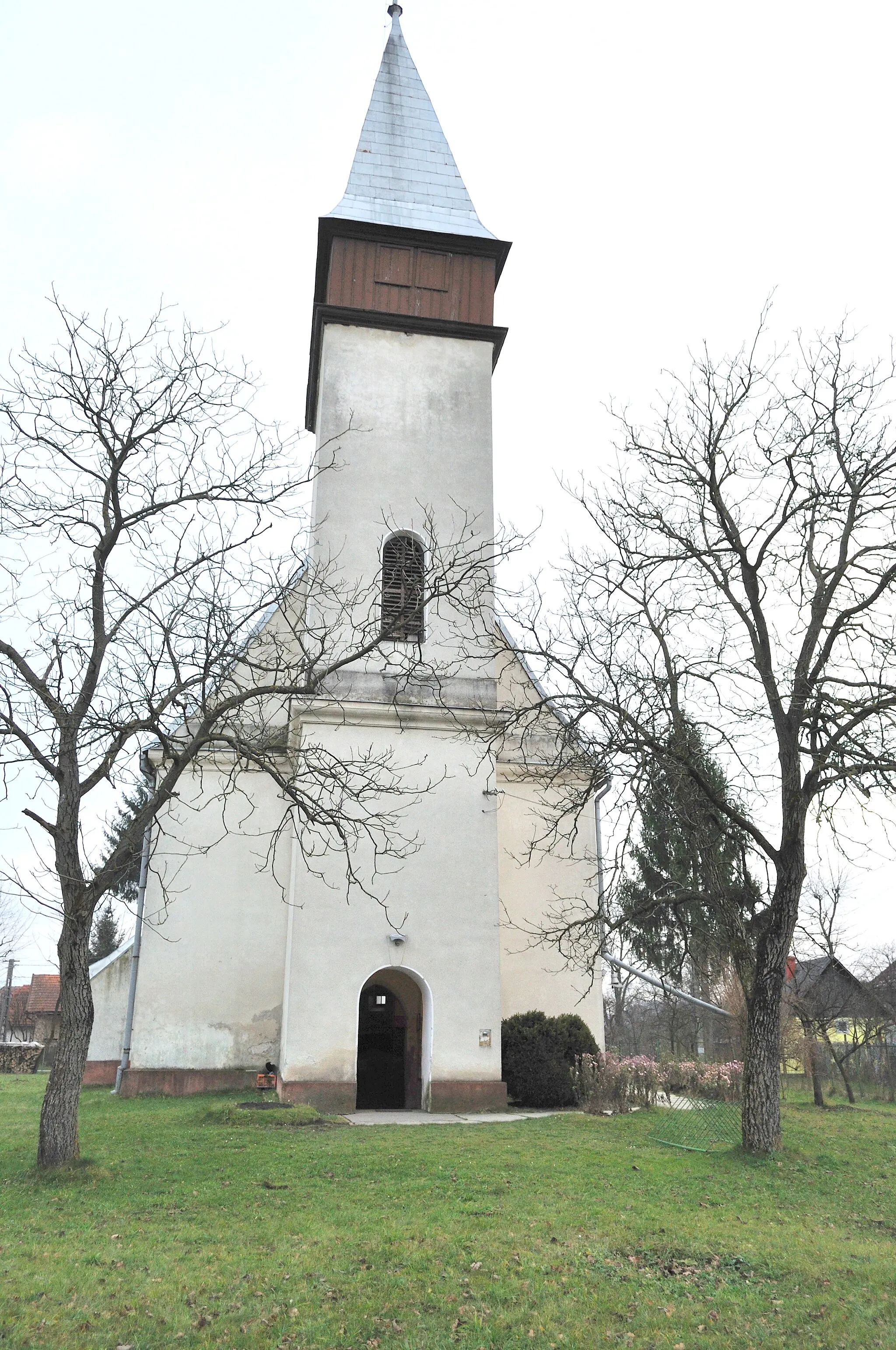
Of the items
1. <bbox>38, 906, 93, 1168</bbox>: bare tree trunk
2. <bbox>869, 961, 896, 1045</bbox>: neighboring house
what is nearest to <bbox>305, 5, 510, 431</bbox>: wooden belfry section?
<bbox>38, 906, 93, 1168</bbox>: bare tree trunk

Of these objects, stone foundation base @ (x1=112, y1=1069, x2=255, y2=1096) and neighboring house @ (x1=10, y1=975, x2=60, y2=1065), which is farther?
neighboring house @ (x1=10, y1=975, x2=60, y2=1065)

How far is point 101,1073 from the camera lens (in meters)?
19.3

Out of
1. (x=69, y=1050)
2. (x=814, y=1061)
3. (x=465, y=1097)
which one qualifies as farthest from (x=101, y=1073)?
(x=814, y=1061)

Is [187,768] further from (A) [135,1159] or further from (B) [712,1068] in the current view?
(B) [712,1068]

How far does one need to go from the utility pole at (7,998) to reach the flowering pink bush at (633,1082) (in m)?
39.4

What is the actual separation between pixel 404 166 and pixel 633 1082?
19.2 m

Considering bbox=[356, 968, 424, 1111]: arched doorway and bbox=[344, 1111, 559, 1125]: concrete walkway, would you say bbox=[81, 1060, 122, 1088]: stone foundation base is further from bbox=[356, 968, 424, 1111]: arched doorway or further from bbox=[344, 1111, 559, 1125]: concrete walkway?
bbox=[344, 1111, 559, 1125]: concrete walkway

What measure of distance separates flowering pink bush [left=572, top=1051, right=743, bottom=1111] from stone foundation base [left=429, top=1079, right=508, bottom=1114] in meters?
1.40

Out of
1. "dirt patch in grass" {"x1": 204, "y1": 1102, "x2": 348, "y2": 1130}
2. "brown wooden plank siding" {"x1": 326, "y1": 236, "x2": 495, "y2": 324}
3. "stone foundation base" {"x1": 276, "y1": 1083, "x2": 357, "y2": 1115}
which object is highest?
"brown wooden plank siding" {"x1": 326, "y1": 236, "x2": 495, "y2": 324}

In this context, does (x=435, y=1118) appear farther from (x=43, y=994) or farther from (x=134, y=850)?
(x=43, y=994)

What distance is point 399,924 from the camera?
54.0 ft

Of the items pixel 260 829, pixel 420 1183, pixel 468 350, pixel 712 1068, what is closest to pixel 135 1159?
pixel 420 1183

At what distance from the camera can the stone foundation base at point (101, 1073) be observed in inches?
754

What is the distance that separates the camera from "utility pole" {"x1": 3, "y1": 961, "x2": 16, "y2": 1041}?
51.2 meters
